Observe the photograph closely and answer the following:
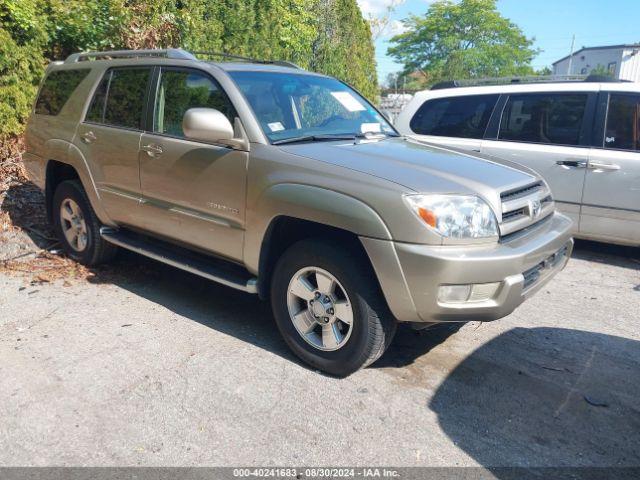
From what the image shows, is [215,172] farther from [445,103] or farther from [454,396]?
[445,103]

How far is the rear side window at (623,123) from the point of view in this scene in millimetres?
5496

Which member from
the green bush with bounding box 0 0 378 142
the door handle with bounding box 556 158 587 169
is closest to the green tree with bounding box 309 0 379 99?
the green bush with bounding box 0 0 378 142

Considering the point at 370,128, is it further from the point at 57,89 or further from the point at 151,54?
the point at 57,89

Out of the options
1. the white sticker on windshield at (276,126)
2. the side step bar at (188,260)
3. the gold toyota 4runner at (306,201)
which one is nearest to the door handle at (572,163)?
the gold toyota 4runner at (306,201)

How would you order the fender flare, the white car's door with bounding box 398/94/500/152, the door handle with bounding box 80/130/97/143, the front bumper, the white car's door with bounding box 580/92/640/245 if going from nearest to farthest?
the front bumper
the fender flare
the door handle with bounding box 80/130/97/143
the white car's door with bounding box 580/92/640/245
the white car's door with bounding box 398/94/500/152

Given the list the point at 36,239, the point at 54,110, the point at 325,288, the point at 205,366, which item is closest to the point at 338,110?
the point at 325,288

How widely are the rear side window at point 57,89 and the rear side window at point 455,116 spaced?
3789 mm

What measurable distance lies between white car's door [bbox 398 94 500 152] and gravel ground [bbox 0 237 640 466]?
2.42m

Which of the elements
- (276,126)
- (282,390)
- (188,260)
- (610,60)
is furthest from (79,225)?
(610,60)

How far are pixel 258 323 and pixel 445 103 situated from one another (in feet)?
12.7

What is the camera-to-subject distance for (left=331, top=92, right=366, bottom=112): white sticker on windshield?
4.32 meters

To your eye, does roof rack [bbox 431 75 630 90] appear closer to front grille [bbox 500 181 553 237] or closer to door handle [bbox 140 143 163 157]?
front grille [bbox 500 181 553 237]

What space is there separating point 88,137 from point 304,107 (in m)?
1.99

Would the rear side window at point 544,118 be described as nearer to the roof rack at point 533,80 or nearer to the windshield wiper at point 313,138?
the roof rack at point 533,80
